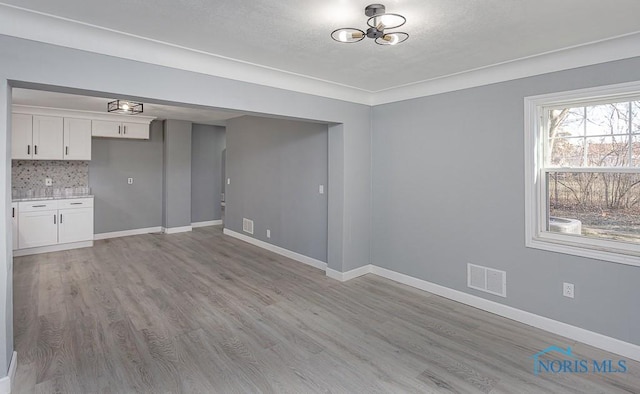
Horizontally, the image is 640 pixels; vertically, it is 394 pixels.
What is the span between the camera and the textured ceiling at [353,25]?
6.87 ft

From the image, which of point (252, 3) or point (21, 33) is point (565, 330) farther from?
point (21, 33)

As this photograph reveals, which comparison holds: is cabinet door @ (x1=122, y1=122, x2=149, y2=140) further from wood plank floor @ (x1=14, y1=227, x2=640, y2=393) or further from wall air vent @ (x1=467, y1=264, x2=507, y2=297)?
wall air vent @ (x1=467, y1=264, x2=507, y2=297)

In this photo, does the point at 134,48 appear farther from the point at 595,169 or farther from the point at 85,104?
the point at 595,169

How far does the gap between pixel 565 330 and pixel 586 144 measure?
1.68 metres

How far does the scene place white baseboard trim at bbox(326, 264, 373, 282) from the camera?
445 centimetres

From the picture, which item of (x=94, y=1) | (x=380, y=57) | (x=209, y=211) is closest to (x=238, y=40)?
(x=94, y=1)

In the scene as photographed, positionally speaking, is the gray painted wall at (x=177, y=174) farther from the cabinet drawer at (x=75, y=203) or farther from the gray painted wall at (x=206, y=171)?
the cabinet drawer at (x=75, y=203)

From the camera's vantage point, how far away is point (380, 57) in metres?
3.07

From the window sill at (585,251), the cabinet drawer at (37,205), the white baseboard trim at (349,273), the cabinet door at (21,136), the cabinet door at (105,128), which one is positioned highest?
the cabinet door at (105,128)

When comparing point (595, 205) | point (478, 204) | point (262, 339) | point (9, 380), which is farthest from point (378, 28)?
point (9, 380)

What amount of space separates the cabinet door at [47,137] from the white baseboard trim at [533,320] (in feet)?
20.1

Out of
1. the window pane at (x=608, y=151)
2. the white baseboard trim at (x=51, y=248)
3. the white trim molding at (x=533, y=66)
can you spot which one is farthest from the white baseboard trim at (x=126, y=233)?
the window pane at (x=608, y=151)

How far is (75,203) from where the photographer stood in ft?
19.5

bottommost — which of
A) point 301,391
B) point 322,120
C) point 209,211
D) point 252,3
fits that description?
point 301,391
